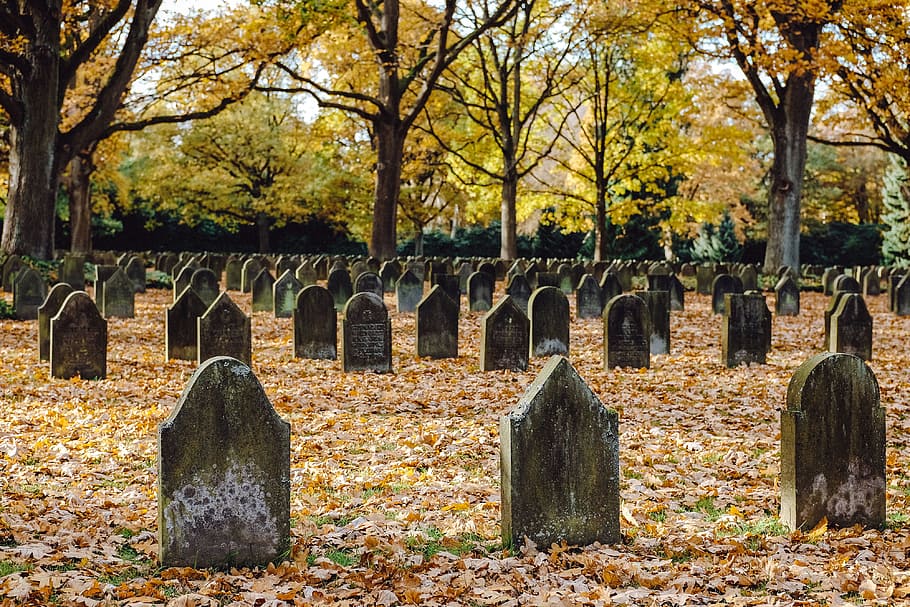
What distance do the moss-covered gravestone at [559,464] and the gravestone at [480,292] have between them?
12787 mm

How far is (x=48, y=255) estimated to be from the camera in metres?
20.5

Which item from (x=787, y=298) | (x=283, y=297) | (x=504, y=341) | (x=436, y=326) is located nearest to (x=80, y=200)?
(x=283, y=297)

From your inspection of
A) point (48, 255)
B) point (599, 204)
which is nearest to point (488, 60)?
point (599, 204)

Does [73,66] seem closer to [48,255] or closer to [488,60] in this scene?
[48,255]

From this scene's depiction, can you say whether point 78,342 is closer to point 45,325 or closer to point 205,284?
point 45,325

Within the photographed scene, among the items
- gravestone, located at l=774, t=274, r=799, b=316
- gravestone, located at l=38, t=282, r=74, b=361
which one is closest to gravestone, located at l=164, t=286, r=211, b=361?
gravestone, located at l=38, t=282, r=74, b=361

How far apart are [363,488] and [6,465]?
2.58m

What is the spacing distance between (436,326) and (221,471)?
7.57m

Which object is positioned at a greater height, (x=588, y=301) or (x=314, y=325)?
(x=588, y=301)

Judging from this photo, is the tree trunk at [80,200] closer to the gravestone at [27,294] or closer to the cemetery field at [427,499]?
the gravestone at [27,294]

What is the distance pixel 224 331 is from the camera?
35.6 feet

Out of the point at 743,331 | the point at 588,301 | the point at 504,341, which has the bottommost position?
the point at 504,341

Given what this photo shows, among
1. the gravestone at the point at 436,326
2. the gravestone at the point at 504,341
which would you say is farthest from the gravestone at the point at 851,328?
the gravestone at the point at 436,326

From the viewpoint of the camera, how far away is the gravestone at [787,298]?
1820cm
